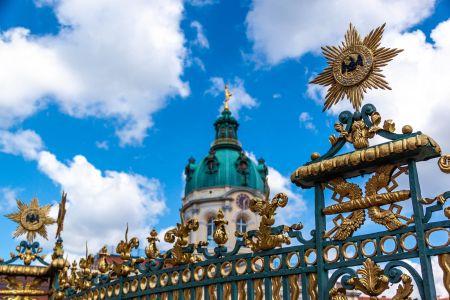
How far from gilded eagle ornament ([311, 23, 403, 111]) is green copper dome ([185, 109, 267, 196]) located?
33381 millimetres

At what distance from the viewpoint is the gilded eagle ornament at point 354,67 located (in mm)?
5793

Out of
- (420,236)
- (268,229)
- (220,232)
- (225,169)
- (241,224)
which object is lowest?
(420,236)

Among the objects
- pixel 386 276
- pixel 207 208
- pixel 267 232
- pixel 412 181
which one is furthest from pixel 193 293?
pixel 207 208

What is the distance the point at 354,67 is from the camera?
6.01 meters

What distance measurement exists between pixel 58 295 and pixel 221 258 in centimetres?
513

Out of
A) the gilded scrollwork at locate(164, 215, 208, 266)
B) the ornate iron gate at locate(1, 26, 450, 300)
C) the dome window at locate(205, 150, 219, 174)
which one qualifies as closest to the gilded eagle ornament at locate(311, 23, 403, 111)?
the ornate iron gate at locate(1, 26, 450, 300)

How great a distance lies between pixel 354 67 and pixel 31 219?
8.33 metres

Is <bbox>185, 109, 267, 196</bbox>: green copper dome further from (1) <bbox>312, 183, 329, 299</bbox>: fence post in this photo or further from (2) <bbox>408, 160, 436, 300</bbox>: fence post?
(2) <bbox>408, 160, 436, 300</bbox>: fence post

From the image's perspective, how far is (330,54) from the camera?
625cm

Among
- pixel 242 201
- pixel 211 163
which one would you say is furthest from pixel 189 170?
pixel 242 201

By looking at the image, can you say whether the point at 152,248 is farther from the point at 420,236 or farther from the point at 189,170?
the point at 189,170

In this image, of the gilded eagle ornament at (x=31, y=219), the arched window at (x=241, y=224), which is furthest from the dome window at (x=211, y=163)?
the gilded eagle ornament at (x=31, y=219)

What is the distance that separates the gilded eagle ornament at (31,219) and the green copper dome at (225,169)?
2783cm

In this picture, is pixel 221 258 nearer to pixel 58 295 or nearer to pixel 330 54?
pixel 330 54
